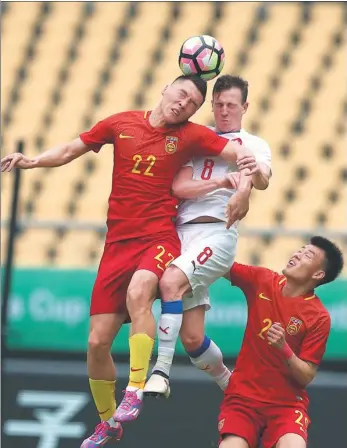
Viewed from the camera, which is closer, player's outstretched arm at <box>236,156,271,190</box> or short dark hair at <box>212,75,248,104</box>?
player's outstretched arm at <box>236,156,271,190</box>

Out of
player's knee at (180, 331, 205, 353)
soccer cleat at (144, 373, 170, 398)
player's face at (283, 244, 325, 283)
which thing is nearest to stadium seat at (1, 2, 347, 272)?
player's knee at (180, 331, 205, 353)

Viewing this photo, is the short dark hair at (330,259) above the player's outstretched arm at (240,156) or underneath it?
underneath

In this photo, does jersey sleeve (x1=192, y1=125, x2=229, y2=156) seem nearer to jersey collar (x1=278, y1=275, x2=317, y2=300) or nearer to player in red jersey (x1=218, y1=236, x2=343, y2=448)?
player in red jersey (x1=218, y1=236, x2=343, y2=448)

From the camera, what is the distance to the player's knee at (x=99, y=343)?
20.6 ft

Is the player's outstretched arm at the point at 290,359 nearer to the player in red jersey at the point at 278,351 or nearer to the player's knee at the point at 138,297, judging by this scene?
the player in red jersey at the point at 278,351

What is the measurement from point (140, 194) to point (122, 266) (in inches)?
15.5

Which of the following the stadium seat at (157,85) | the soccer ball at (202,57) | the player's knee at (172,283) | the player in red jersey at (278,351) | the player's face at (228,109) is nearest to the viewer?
the player's knee at (172,283)

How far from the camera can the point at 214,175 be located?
6438mm

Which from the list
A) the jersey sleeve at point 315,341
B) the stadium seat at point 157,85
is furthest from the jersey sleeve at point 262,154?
the stadium seat at point 157,85

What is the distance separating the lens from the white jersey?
643cm

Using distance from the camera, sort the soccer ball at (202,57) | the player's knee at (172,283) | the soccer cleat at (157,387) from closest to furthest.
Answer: the soccer cleat at (157,387)
the player's knee at (172,283)
the soccer ball at (202,57)

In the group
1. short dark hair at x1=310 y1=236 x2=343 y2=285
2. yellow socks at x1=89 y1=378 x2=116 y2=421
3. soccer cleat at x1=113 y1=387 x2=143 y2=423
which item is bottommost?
yellow socks at x1=89 y1=378 x2=116 y2=421

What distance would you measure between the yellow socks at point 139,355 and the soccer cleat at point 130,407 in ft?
0.17

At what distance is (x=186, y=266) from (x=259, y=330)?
75cm
